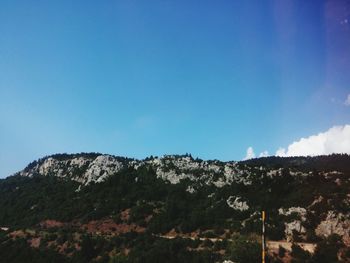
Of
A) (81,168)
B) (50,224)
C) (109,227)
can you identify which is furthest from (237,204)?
(81,168)

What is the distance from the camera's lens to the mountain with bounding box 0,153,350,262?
7019 centimetres

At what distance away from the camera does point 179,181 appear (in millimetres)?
119062

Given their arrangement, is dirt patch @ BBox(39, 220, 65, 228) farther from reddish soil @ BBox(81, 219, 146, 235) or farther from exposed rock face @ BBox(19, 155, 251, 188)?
exposed rock face @ BBox(19, 155, 251, 188)

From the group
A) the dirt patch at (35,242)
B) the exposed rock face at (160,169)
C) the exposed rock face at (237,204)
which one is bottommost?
the dirt patch at (35,242)

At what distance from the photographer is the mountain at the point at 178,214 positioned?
70188 mm

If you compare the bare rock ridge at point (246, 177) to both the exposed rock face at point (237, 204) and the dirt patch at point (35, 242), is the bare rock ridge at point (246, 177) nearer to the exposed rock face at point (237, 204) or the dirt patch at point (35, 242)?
the exposed rock face at point (237, 204)

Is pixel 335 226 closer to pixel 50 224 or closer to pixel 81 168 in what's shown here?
pixel 50 224

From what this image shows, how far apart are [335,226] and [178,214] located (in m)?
41.0

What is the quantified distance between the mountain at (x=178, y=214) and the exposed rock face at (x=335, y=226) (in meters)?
0.18

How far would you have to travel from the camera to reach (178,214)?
9806 centimetres

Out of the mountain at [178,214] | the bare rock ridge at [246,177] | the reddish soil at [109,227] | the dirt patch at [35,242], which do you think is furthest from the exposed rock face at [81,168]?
the dirt patch at [35,242]

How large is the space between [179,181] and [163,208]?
15522 mm

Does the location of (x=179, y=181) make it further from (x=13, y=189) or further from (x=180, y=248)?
(x=13, y=189)

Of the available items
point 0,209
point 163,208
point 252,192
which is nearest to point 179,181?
point 163,208
